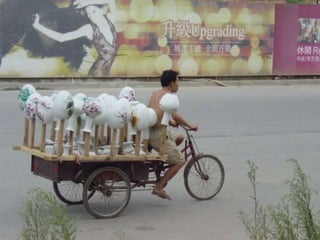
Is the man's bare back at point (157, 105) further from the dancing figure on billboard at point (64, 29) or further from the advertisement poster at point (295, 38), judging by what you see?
the advertisement poster at point (295, 38)

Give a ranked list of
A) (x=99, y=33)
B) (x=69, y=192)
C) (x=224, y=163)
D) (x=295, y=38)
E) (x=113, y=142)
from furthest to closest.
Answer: (x=295, y=38) < (x=99, y=33) < (x=224, y=163) < (x=69, y=192) < (x=113, y=142)

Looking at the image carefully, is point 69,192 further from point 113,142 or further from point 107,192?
point 113,142


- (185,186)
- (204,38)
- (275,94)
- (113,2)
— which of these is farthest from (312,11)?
(185,186)

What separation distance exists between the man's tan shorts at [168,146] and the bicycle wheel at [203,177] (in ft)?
1.35

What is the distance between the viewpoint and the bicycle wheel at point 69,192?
7254mm

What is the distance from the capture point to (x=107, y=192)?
6.86 meters

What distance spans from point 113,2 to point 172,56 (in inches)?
109

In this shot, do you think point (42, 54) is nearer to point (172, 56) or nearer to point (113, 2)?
point (113, 2)

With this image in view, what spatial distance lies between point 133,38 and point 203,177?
1592cm

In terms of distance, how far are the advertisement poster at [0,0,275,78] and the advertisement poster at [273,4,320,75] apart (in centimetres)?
45


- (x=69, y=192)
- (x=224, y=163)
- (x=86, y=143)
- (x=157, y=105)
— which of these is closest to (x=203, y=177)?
(x=157, y=105)

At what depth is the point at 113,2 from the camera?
74.7 feet

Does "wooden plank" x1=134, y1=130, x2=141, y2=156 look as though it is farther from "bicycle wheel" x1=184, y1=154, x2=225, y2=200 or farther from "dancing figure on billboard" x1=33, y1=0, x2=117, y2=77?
"dancing figure on billboard" x1=33, y1=0, x2=117, y2=77

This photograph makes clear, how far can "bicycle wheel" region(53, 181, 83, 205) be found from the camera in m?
7.25
